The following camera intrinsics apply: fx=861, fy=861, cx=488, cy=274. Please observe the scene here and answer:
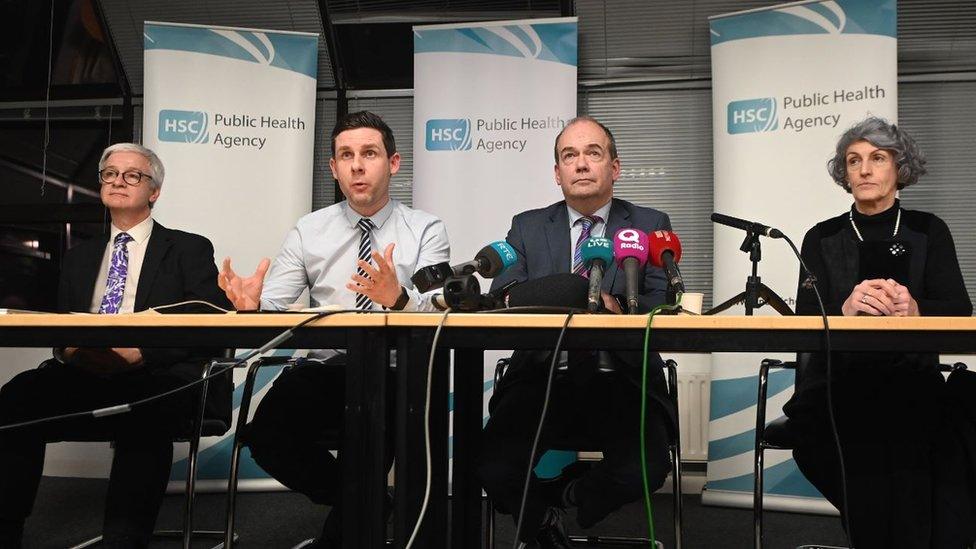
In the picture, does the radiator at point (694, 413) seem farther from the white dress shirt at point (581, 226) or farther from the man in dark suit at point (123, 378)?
the man in dark suit at point (123, 378)

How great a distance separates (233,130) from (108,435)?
2080 mm

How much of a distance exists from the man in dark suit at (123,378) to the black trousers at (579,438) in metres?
0.95

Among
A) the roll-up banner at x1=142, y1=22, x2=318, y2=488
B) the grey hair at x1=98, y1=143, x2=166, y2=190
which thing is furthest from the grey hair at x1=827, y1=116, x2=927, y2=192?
the roll-up banner at x1=142, y1=22, x2=318, y2=488

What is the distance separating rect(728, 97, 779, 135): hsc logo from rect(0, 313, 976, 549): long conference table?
7.89ft

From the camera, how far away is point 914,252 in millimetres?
2555

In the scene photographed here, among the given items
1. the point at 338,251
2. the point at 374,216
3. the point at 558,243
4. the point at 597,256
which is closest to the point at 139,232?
the point at 338,251

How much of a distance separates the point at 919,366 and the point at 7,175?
4651mm

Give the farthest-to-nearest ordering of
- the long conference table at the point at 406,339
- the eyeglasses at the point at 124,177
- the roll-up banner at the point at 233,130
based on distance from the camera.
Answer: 1. the roll-up banner at the point at 233,130
2. the eyeglasses at the point at 124,177
3. the long conference table at the point at 406,339

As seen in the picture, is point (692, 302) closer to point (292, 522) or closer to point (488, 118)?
point (292, 522)

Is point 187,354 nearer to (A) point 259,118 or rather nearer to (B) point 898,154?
(A) point 259,118

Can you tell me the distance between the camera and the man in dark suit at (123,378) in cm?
234

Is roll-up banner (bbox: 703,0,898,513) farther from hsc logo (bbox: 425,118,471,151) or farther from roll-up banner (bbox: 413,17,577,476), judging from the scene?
hsc logo (bbox: 425,118,471,151)

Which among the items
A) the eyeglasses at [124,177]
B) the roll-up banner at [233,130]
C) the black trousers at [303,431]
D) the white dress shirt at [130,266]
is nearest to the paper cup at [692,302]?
the black trousers at [303,431]

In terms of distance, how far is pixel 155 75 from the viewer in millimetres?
4219
